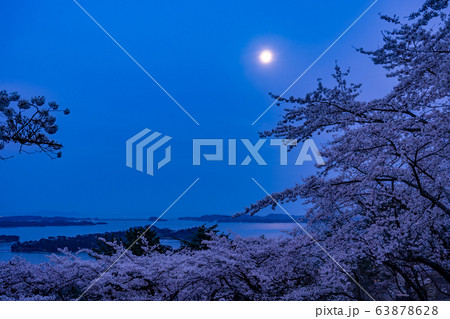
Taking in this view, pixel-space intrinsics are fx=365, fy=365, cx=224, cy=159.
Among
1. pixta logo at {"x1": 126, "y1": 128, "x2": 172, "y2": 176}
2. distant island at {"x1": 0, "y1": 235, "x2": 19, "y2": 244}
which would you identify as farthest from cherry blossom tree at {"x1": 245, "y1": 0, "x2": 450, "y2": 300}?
distant island at {"x1": 0, "y1": 235, "x2": 19, "y2": 244}

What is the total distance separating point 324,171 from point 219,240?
1.71 m

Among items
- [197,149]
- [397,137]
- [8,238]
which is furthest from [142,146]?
[397,137]

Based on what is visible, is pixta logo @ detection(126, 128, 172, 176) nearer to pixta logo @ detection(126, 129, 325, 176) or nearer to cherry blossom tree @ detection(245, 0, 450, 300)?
pixta logo @ detection(126, 129, 325, 176)

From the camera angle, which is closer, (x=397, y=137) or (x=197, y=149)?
(x=397, y=137)

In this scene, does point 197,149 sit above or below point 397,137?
above

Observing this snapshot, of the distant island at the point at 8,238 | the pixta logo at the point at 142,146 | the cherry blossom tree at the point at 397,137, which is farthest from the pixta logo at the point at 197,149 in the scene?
the distant island at the point at 8,238

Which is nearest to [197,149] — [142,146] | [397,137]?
[142,146]

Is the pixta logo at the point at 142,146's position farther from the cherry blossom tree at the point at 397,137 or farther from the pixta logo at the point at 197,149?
the cherry blossom tree at the point at 397,137

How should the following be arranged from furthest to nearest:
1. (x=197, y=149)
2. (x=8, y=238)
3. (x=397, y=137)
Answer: (x=8, y=238) → (x=197, y=149) → (x=397, y=137)

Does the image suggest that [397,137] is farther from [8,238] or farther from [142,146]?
[8,238]

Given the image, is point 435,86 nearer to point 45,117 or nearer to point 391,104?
point 391,104

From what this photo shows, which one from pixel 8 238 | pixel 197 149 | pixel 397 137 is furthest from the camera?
pixel 8 238
